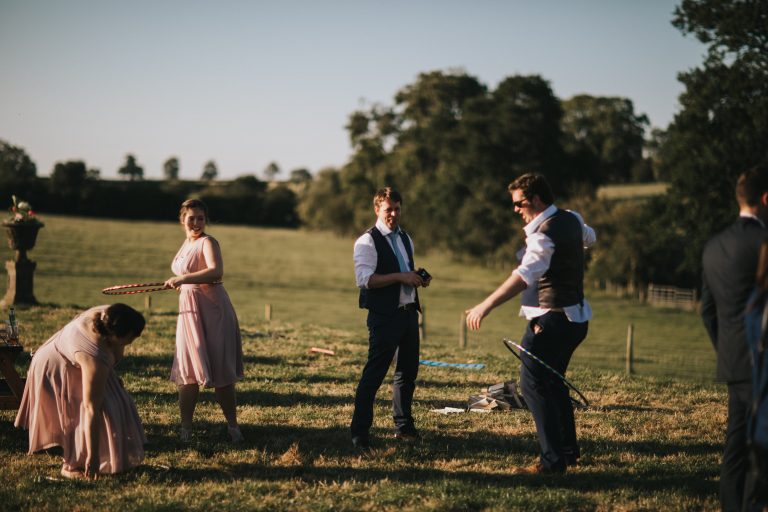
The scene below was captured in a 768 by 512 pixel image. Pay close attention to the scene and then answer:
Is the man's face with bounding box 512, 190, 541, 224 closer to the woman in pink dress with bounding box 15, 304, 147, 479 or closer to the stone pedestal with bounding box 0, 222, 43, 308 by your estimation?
the woman in pink dress with bounding box 15, 304, 147, 479

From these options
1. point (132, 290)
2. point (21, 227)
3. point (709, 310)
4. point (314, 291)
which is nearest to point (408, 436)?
point (132, 290)

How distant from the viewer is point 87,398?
6.00m

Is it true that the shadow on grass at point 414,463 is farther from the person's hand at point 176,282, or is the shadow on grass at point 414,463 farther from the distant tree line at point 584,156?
the distant tree line at point 584,156

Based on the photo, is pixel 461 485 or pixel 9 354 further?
pixel 9 354

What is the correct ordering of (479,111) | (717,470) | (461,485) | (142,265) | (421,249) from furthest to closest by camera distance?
(421,249)
(479,111)
(142,265)
(717,470)
(461,485)

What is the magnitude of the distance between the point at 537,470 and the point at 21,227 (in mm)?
14892

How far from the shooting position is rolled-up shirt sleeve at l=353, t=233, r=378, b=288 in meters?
6.91

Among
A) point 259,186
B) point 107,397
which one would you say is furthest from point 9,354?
point 259,186

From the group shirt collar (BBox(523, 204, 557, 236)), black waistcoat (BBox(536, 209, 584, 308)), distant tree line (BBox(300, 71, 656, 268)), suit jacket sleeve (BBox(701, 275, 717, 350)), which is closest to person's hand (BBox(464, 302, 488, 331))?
black waistcoat (BBox(536, 209, 584, 308))

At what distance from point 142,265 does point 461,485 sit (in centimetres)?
4436

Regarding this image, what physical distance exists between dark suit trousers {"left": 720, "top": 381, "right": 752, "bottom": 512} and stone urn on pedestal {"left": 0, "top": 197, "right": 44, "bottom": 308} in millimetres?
16181

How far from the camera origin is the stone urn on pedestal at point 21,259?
17.1 metres

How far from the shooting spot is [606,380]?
11.6m

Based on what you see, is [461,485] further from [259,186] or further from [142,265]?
[259,186]
